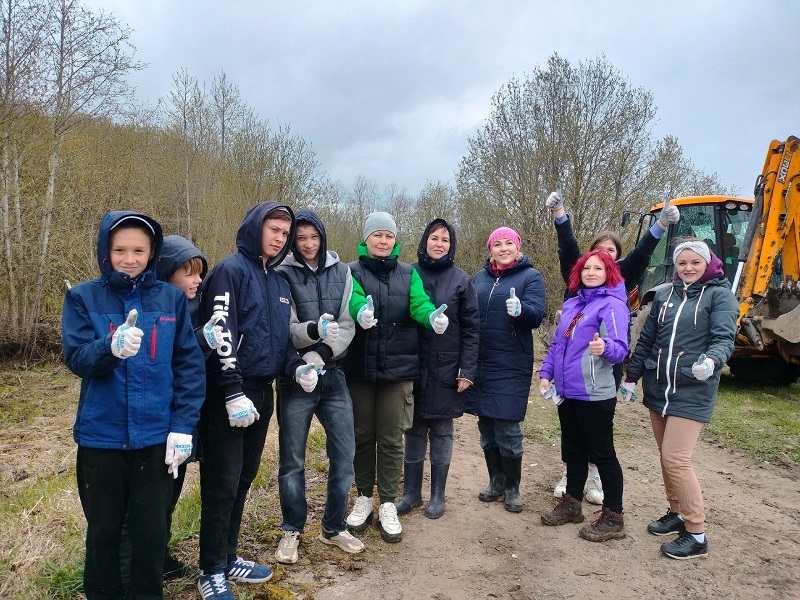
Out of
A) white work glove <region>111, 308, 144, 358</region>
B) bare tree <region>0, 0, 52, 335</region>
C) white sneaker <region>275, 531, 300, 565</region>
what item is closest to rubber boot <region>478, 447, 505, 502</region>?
white sneaker <region>275, 531, 300, 565</region>

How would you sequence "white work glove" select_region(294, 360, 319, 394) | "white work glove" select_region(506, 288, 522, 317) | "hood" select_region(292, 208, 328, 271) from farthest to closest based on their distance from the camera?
"white work glove" select_region(506, 288, 522, 317) < "hood" select_region(292, 208, 328, 271) < "white work glove" select_region(294, 360, 319, 394)

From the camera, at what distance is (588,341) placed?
3.35 meters

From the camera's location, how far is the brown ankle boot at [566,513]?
353 centimetres

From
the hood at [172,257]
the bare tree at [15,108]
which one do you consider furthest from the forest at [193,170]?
the hood at [172,257]

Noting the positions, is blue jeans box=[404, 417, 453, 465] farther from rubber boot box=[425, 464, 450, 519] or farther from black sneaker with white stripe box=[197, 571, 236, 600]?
black sneaker with white stripe box=[197, 571, 236, 600]

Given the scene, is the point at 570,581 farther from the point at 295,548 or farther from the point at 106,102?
the point at 106,102

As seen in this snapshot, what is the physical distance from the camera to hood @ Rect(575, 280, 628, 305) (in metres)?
3.39

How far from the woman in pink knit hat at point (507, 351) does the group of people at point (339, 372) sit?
0.01m

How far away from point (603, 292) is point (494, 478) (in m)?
1.63

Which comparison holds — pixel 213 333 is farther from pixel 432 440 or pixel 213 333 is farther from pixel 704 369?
pixel 704 369

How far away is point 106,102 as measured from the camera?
945cm

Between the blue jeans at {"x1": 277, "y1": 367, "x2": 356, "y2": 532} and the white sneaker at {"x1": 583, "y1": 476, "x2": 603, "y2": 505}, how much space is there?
1897 mm

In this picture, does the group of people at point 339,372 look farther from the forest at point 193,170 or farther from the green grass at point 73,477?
the forest at point 193,170

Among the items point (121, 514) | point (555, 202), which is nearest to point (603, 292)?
point (555, 202)
